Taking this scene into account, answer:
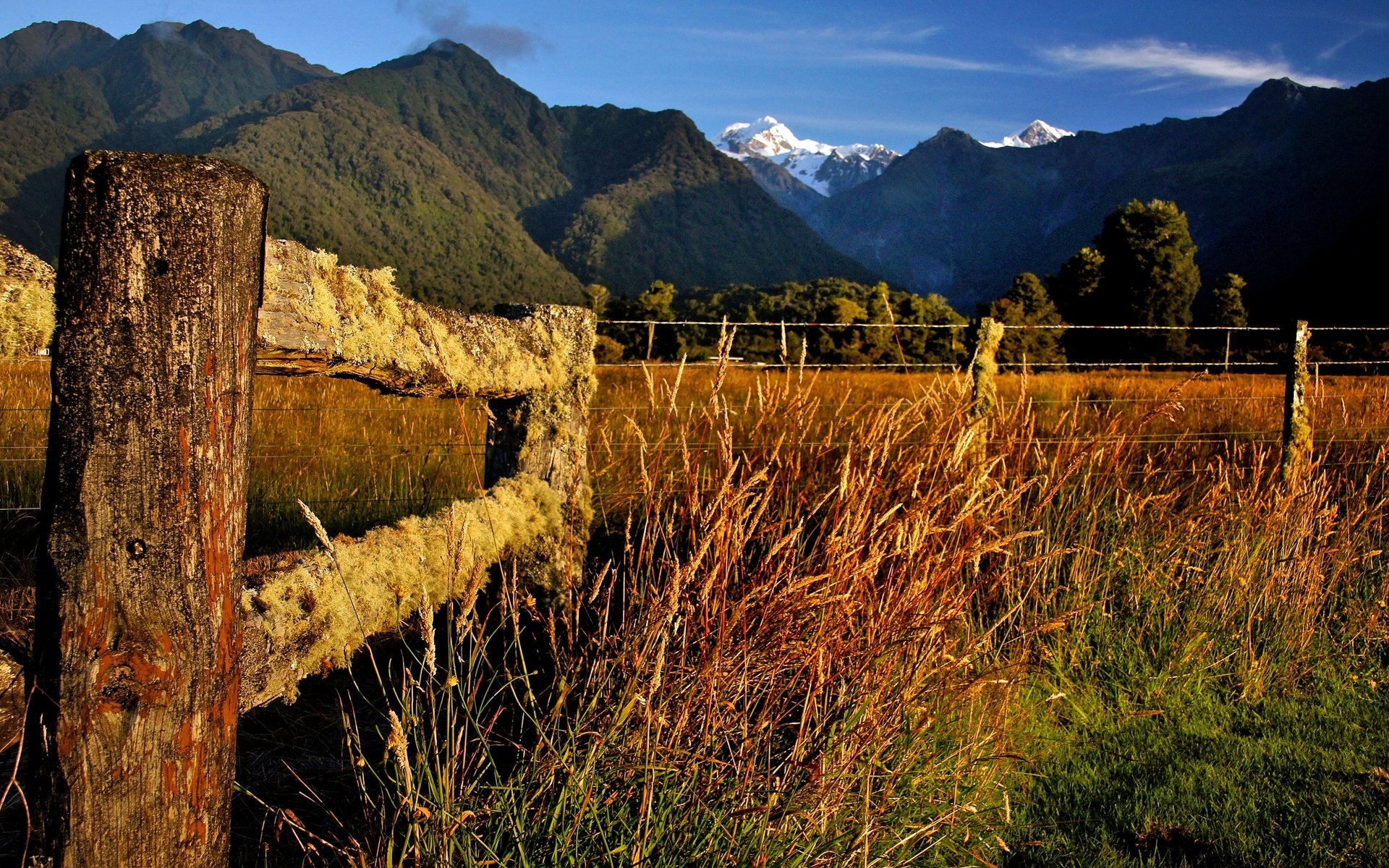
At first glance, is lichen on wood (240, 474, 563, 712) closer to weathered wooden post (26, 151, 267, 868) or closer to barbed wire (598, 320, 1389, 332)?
weathered wooden post (26, 151, 267, 868)

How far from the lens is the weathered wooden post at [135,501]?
1.21 metres

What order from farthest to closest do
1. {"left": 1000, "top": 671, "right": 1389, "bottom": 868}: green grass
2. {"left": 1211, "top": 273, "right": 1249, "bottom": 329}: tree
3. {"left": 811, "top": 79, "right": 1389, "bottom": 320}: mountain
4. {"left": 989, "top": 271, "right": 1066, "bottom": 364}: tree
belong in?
{"left": 811, "top": 79, "right": 1389, "bottom": 320}: mountain, {"left": 1211, "top": 273, "right": 1249, "bottom": 329}: tree, {"left": 989, "top": 271, "right": 1066, "bottom": 364}: tree, {"left": 1000, "top": 671, "right": 1389, "bottom": 868}: green grass

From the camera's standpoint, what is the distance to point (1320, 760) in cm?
303

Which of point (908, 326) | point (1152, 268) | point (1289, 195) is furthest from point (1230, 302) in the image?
point (1289, 195)

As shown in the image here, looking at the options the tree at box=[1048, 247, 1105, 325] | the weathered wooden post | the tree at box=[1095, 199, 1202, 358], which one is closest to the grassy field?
the weathered wooden post

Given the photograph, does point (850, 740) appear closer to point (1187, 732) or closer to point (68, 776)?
point (68, 776)

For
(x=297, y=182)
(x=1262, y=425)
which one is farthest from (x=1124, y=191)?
(x=1262, y=425)

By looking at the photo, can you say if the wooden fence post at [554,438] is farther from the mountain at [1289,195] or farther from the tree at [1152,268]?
the mountain at [1289,195]

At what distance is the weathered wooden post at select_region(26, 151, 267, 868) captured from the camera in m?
1.21

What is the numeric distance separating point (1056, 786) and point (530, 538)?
6.09ft

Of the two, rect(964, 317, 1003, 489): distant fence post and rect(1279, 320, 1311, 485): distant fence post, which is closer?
rect(964, 317, 1003, 489): distant fence post

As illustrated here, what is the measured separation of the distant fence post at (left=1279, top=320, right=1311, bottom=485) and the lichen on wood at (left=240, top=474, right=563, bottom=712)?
521 centimetres

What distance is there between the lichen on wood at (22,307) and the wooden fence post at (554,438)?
141 cm

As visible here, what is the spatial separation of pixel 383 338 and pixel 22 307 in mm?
701
